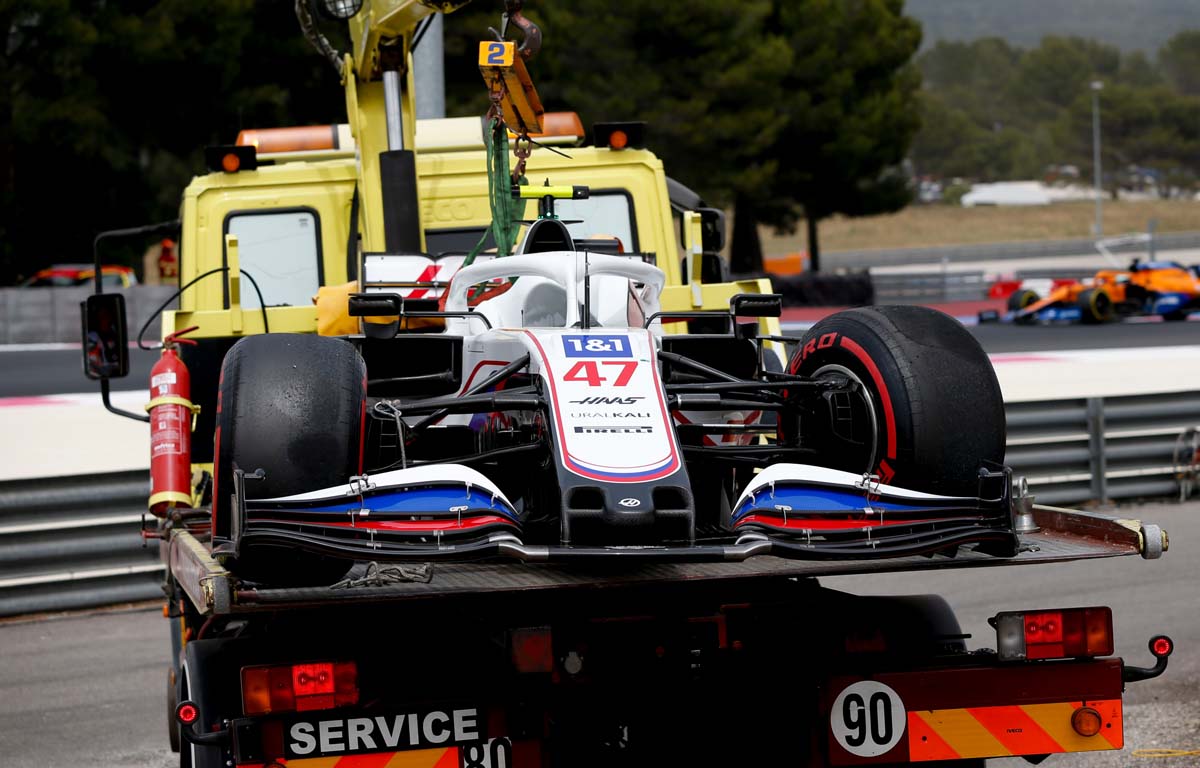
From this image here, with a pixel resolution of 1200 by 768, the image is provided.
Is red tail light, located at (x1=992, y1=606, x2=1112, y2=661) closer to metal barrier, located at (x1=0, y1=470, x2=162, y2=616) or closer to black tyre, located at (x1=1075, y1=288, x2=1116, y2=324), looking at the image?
metal barrier, located at (x1=0, y1=470, x2=162, y2=616)

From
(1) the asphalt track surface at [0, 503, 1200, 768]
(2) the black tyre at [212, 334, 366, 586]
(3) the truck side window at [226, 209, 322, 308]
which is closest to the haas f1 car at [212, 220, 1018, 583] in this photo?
(2) the black tyre at [212, 334, 366, 586]

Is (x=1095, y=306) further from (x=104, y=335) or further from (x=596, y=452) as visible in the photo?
(x=596, y=452)

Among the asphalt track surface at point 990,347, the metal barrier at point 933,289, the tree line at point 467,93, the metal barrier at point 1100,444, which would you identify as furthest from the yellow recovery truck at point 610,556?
the metal barrier at point 933,289

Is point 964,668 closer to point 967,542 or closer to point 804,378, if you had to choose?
point 967,542

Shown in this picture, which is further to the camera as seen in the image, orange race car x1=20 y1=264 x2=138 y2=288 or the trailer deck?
orange race car x1=20 y1=264 x2=138 y2=288

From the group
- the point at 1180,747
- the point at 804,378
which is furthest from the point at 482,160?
the point at 1180,747

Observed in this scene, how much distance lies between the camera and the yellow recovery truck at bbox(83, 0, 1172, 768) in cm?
411

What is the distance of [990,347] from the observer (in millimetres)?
24594

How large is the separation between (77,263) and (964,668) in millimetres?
46127

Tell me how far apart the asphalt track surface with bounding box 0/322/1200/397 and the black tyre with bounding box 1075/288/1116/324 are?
0.98 ft

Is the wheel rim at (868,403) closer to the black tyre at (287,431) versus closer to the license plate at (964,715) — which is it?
the license plate at (964,715)

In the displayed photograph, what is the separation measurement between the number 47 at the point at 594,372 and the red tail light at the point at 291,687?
937 mm

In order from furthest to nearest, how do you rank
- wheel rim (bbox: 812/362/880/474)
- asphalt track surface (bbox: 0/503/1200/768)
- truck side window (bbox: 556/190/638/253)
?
truck side window (bbox: 556/190/638/253)
asphalt track surface (bbox: 0/503/1200/768)
wheel rim (bbox: 812/362/880/474)

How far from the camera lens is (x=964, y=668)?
14.6ft
